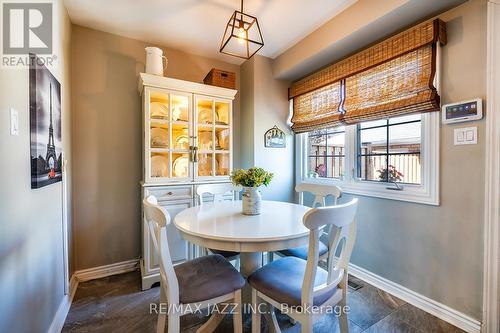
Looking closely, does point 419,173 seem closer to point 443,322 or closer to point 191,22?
point 443,322

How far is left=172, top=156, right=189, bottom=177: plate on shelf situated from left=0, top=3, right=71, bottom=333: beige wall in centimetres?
103

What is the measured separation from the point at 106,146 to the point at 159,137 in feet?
1.82

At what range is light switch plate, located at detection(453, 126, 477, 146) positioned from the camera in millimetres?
1519

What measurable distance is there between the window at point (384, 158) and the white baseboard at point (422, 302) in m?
0.76

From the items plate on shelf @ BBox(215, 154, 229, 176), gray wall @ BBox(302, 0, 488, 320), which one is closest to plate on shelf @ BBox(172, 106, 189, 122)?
plate on shelf @ BBox(215, 154, 229, 176)

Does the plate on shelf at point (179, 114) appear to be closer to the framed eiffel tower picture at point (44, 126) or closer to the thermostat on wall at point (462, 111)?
the framed eiffel tower picture at point (44, 126)

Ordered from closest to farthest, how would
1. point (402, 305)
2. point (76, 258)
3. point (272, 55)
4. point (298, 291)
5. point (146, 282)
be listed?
point (298, 291), point (402, 305), point (146, 282), point (76, 258), point (272, 55)

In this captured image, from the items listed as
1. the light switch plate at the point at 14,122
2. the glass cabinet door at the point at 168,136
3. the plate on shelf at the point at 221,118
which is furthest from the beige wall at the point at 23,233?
the plate on shelf at the point at 221,118

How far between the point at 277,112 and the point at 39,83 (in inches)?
91.5

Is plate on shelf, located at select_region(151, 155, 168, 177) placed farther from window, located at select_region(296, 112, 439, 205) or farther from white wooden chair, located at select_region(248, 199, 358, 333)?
window, located at select_region(296, 112, 439, 205)

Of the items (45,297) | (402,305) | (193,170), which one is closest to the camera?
(45,297)

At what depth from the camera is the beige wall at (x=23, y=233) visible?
3.06ft

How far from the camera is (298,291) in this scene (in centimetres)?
116

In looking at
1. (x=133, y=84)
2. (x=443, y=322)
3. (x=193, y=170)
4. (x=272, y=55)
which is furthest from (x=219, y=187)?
(x=443, y=322)
